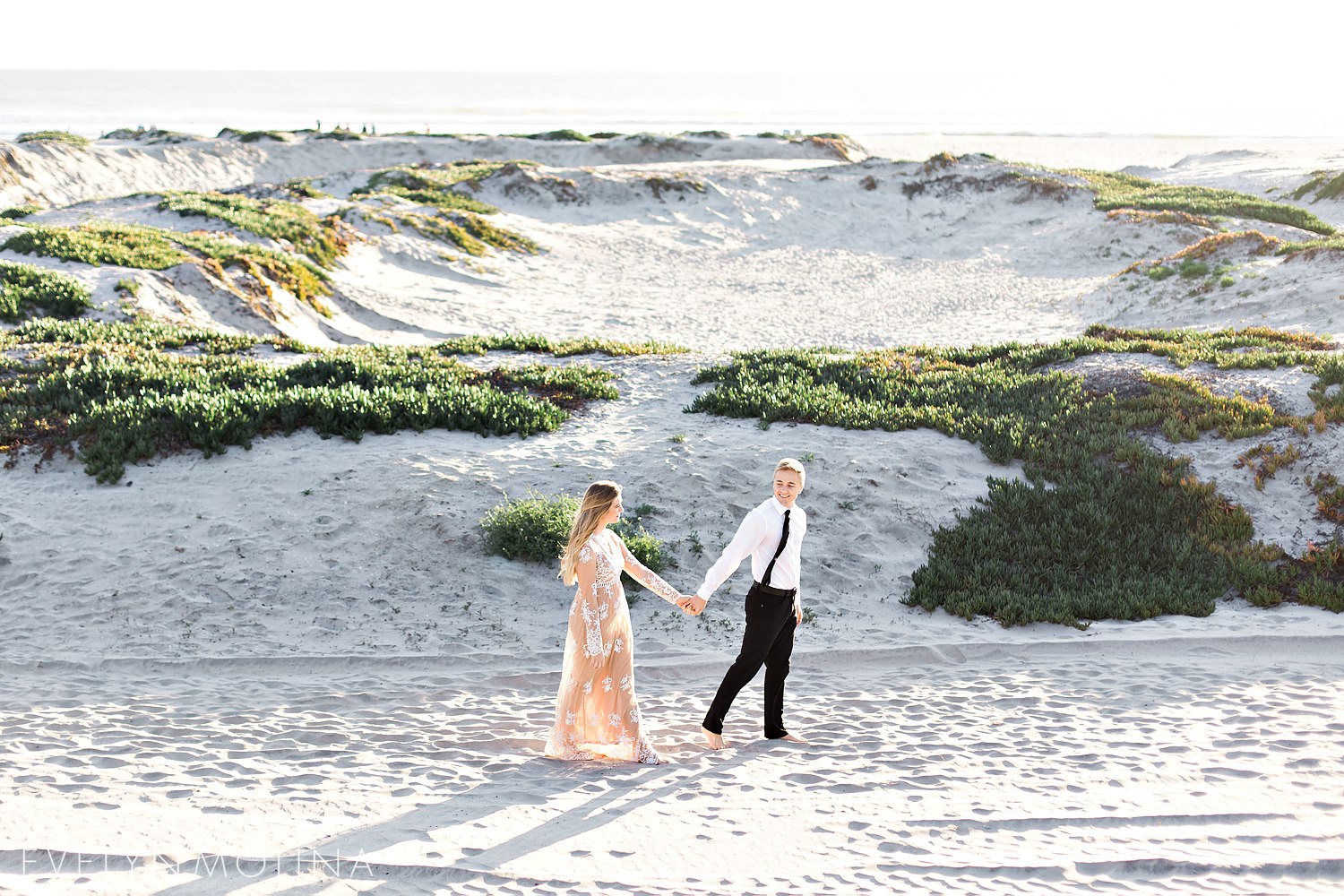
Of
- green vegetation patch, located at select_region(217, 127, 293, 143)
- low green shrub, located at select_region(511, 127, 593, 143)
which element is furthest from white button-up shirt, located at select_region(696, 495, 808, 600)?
green vegetation patch, located at select_region(217, 127, 293, 143)

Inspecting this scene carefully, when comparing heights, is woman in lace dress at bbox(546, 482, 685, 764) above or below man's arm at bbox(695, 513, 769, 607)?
below

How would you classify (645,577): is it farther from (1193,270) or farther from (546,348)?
(1193,270)

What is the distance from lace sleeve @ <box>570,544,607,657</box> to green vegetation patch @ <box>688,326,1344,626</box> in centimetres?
421

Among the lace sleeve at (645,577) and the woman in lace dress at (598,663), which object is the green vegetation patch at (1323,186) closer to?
the lace sleeve at (645,577)

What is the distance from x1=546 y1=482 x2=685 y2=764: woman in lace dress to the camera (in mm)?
6832

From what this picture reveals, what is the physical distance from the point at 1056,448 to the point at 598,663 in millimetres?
7606

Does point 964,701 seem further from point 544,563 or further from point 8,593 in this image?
point 8,593

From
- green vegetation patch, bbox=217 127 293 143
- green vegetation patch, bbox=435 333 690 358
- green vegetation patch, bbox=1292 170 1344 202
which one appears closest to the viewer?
green vegetation patch, bbox=435 333 690 358

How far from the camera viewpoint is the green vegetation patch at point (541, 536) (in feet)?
33.9

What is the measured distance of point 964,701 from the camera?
8008 millimetres

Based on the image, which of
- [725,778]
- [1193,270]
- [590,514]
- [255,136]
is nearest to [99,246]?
[590,514]

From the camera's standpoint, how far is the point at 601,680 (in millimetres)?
6926

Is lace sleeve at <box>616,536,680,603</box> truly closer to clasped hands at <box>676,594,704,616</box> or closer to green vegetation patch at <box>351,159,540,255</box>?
clasped hands at <box>676,594,704,616</box>

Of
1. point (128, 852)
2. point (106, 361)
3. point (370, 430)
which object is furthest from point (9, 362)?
point (128, 852)
